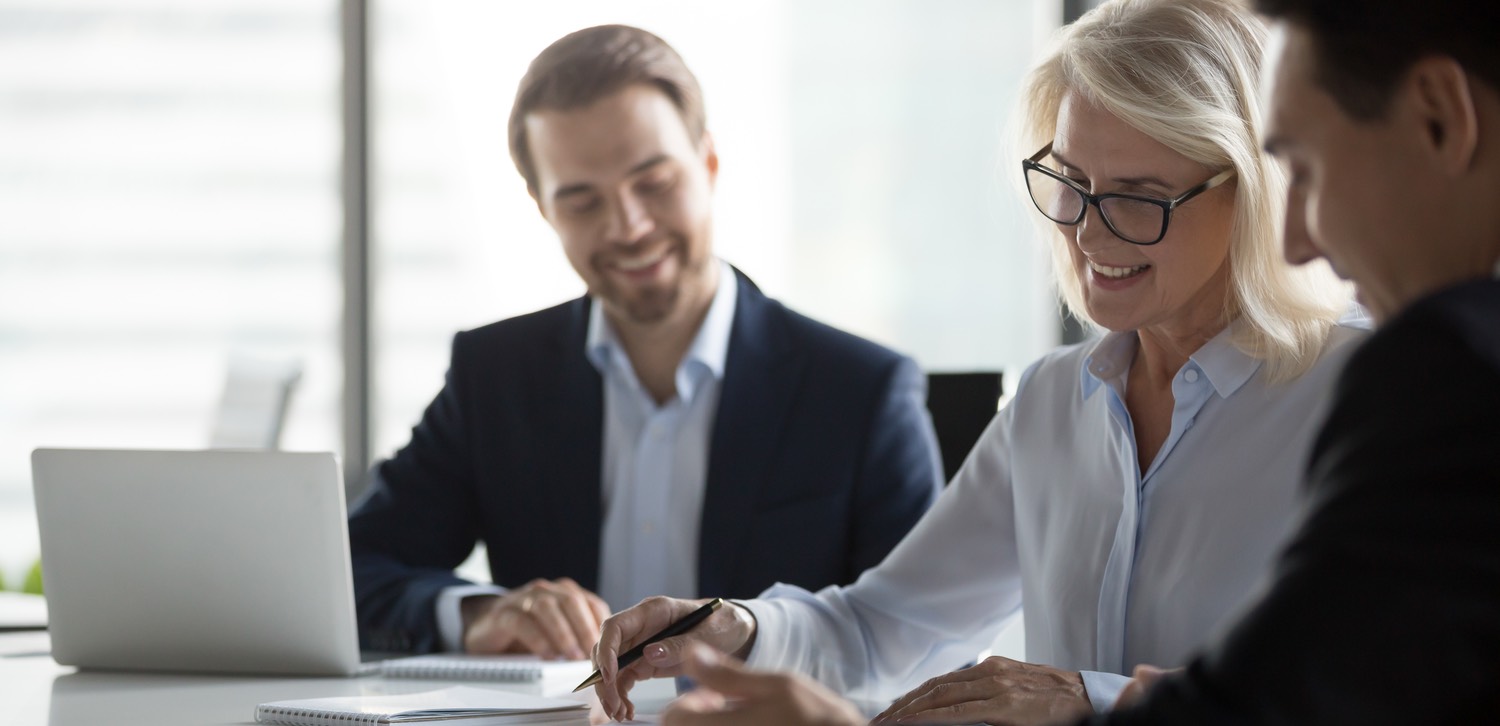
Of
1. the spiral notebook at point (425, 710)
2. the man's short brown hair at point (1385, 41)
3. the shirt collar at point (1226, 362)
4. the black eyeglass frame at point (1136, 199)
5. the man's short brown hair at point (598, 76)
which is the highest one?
the man's short brown hair at point (598, 76)

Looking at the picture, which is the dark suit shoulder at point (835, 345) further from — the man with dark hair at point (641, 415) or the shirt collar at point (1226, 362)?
the shirt collar at point (1226, 362)

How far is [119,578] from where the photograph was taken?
1.84m

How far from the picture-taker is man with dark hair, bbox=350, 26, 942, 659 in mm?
2424

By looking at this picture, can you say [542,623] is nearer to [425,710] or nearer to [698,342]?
[425,710]

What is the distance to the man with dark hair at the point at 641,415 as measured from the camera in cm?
242

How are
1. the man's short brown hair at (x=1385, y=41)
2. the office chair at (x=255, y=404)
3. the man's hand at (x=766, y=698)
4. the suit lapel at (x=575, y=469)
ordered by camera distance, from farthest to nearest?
1. the office chair at (x=255, y=404)
2. the suit lapel at (x=575, y=469)
3. the man's hand at (x=766, y=698)
4. the man's short brown hair at (x=1385, y=41)

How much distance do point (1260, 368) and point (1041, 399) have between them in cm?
31

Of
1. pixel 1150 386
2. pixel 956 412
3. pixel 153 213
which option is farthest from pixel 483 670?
pixel 153 213

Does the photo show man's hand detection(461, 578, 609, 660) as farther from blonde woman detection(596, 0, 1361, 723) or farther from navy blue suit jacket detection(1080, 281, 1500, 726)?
navy blue suit jacket detection(1080, 281, 1500, 726)

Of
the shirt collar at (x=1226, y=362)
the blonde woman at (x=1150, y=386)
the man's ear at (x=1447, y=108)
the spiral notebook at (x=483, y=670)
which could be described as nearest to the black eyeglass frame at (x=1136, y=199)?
the blonde woman at (x=1150, y=386)

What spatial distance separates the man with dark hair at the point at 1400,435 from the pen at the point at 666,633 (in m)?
0.84

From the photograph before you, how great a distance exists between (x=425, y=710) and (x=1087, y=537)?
2.50ft

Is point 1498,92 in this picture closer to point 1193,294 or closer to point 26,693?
point 1193,294

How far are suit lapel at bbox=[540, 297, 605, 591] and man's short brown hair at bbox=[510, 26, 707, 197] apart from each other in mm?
420
